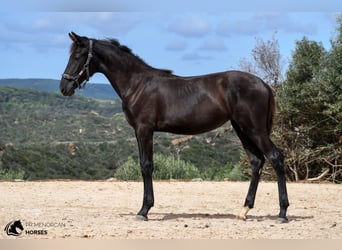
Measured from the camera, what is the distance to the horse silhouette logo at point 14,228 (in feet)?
21.7

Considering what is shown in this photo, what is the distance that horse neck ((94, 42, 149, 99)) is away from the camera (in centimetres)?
789

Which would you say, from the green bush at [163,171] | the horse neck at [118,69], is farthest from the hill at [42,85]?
the horse neck at [118,69]

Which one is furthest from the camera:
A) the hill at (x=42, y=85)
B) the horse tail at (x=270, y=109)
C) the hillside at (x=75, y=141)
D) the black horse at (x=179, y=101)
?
the hill at (x=42, y=85)

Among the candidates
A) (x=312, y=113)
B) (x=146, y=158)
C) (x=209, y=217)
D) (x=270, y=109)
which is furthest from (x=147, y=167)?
(x=312, y=113)

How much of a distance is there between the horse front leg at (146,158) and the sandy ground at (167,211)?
0.71ft

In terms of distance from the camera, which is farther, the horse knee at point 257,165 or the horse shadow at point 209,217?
the horse shadow at point 209,217

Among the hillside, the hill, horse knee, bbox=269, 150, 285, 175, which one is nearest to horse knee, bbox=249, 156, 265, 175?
horse knee, bbox=269, 150, 285, 175

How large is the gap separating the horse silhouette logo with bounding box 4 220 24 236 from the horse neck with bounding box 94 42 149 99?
2216mm

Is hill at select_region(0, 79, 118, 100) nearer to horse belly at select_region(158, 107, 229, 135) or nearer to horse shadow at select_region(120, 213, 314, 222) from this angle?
horse shadow at select_region(120, 213, 314, 222)

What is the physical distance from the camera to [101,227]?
7012 millimetres

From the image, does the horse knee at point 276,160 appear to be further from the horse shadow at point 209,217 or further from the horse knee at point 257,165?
the horse shadow at point 209,217

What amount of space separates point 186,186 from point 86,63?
4.93 meters

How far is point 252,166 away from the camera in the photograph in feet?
25.7

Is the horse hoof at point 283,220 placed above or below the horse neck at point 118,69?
below
